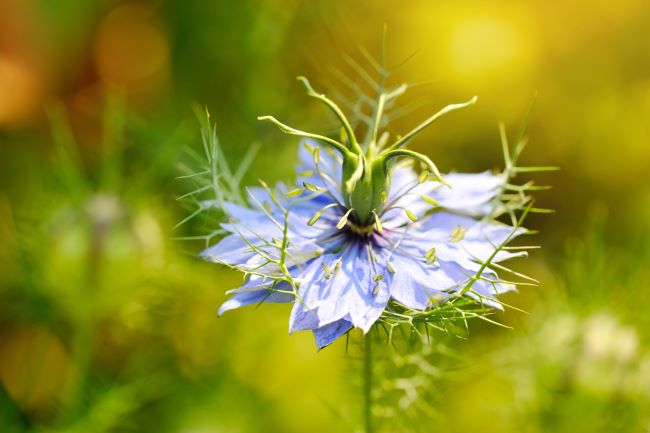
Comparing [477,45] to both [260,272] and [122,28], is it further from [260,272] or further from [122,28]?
[260,272]

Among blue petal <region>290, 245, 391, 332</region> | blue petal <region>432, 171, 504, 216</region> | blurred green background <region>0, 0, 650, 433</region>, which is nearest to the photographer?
blue petal <region>290, 245, 391, 332</region>

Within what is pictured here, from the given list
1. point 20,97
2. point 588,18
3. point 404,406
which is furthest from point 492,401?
point 20,97

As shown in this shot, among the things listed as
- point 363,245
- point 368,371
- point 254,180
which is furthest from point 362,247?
point 254,180

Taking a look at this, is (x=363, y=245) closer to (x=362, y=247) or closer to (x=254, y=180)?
(x=362, y=247)

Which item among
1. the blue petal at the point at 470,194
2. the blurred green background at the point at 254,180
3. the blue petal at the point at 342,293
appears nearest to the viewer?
the blue petal at the point at 342,293

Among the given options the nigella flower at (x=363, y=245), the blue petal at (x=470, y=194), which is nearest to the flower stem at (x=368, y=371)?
the nigella flower at (x=363, y=245)

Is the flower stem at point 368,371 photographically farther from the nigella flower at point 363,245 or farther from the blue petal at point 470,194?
the blue petal at point 470,194

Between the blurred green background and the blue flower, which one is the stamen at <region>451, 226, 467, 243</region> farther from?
the blurred green background

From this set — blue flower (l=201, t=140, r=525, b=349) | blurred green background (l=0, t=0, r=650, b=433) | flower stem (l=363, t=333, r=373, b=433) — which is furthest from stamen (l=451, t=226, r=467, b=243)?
blurred green background (l=0, t=0, r=650, b=433)
